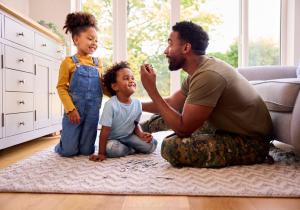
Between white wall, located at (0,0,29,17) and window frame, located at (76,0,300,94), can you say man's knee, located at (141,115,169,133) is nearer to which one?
window frame, located at (76,0,300,94)

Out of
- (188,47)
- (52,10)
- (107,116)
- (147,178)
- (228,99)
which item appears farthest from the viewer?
(52,10)

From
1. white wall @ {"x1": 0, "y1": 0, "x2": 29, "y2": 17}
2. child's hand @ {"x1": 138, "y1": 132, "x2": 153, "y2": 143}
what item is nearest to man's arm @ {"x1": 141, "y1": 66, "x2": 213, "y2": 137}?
child's hand @ {"x1": 138, "y1": 132, "x2": 153, "y2": 143}

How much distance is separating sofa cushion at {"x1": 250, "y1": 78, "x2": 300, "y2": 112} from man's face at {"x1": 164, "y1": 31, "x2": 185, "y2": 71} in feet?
1.50

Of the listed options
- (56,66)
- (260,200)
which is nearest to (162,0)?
(56,66)

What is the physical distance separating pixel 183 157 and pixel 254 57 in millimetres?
2749

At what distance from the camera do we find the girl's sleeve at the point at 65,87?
1.78 meters

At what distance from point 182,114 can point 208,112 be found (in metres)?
0.12

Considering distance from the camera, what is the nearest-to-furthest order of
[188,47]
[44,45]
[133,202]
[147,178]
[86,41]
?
1. [133,202]
2. [147,178]
3. [188,47]
4. [86,41]
5. [44,45]

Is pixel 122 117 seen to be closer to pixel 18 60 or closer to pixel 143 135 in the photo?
pixel 143 135

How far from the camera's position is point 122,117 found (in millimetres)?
1846

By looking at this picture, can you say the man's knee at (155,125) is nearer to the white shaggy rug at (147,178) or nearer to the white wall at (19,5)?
the white shaggy rug at (147,178)

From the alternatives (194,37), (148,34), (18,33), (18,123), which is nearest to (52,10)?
(148,34)

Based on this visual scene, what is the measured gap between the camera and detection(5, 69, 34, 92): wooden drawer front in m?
1.90

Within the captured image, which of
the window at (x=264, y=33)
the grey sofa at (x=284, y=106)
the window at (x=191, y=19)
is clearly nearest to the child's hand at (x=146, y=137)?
the grey sofa at (x=284, y=106)
